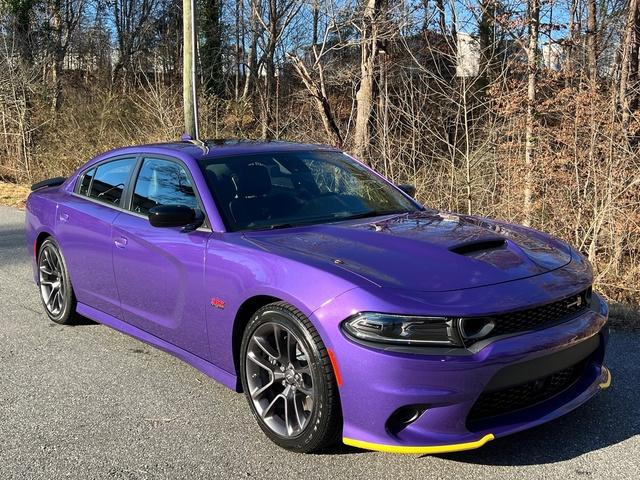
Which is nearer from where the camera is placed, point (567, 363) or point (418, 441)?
point (418, 441)

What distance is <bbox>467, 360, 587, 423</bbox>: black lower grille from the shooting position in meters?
2.99

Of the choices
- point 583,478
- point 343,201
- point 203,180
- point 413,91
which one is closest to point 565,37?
point 413,91

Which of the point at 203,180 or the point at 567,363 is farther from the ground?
the point at 203,180

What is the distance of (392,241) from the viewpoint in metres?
3.54

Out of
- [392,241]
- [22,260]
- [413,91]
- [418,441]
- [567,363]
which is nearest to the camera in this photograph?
[418,441]

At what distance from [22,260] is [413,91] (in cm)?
592

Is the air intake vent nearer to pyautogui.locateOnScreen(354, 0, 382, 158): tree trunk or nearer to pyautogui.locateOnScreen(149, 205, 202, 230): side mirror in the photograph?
pyautogui.locateOnScreen(149, 205, 202, 230): side mirror

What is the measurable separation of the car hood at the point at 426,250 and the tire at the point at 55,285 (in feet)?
8.02

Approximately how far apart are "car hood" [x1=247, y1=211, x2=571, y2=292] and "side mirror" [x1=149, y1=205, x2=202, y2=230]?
442 mm

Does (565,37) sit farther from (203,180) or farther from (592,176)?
(203,180)

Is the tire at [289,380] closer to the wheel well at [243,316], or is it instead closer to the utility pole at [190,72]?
the wheel well at [243,316]

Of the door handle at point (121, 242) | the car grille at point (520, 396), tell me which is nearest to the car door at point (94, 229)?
the door handle at point (121, 242)

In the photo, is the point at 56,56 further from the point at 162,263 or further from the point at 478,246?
the point at 478,246

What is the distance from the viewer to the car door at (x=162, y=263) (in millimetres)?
3900
